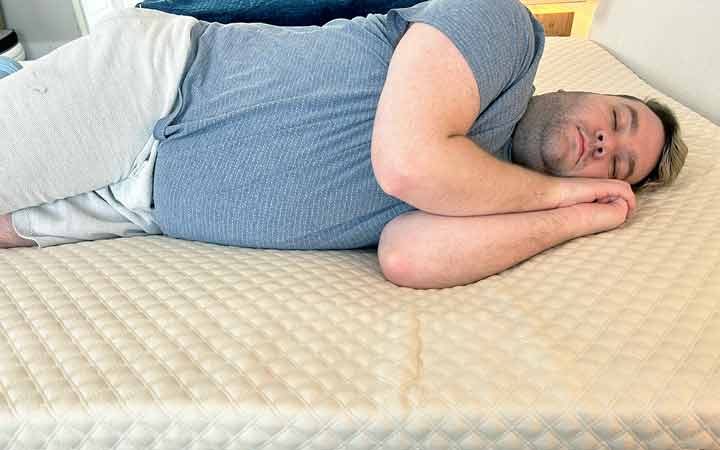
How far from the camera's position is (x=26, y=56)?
2924 mm

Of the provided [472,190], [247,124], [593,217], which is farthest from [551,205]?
[247,124]

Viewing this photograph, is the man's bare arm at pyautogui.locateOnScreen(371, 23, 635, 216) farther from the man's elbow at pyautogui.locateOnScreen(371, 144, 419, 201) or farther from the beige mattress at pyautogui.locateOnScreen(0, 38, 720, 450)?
the beige mattress at pyautogui.locateOnScreen(0, 38, 720, 450)

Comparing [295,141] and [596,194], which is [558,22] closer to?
[596,194]

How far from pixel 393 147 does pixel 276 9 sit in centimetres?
80

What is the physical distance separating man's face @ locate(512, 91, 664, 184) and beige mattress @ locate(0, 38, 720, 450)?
19 cm

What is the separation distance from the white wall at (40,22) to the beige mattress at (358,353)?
7.85 feet

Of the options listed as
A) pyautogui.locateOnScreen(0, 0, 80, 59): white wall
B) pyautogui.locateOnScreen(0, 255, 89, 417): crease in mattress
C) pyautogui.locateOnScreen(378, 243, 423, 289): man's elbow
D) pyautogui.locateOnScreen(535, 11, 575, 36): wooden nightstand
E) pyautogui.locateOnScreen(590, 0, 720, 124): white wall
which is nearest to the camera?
pyautogui.locateOnScreen(0, 255, 89, 417): crease in mattress

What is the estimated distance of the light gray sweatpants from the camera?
37.6 inches

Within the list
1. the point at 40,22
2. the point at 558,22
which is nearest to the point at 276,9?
the point at 558,22

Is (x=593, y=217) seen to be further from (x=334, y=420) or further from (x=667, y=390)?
(x=334, y=420)

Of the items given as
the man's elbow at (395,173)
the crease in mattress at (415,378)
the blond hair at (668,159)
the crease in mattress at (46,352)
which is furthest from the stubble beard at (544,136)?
the crease in mattress at (46,352)

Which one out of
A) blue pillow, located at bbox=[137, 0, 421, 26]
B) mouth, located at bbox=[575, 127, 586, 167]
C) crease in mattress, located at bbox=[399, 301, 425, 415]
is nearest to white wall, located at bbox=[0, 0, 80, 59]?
blue pillow, located at bbox=[137, 0, 421, 26]

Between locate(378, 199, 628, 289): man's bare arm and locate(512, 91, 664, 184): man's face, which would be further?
locate(512, 91, 664, 184): man's face

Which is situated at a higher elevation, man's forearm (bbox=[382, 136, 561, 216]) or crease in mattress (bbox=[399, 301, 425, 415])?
man's forearm (bbox=[382, 136, 561, 216])
